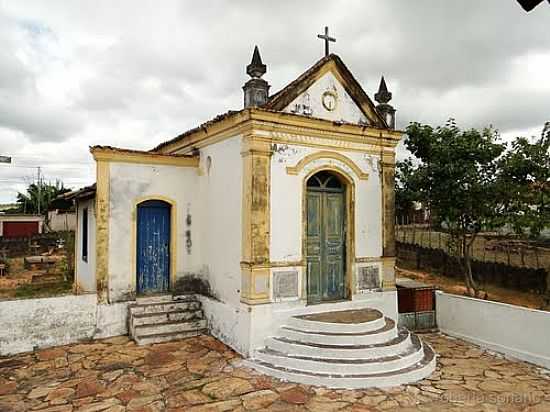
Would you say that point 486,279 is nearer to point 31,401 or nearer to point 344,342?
point 344,342

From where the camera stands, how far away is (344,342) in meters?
6.82

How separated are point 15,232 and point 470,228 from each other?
1214 inches

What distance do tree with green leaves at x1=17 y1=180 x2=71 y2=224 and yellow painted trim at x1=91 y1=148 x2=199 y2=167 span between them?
3136 cm

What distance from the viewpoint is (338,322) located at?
23.8 feet

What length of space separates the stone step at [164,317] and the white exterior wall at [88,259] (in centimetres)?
125

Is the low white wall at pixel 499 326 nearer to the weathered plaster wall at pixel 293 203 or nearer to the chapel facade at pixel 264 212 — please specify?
the chapel facade at pixel 264 212

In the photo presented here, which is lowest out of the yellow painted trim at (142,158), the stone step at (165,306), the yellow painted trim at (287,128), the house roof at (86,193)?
the stone step at (165,306)

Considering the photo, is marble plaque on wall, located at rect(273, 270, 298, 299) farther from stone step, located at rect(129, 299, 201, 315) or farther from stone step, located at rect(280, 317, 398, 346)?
stone step, located at rect(129, 299, 201, 315)

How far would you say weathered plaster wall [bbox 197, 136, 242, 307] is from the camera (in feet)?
25.8

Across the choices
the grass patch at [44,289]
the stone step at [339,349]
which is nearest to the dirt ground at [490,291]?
the stone step at [339,349]

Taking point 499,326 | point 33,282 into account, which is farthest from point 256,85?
point 33,282

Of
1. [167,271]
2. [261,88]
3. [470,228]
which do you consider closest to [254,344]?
[167,271]

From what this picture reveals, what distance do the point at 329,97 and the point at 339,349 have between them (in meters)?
4.64

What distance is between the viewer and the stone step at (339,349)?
660 cm
